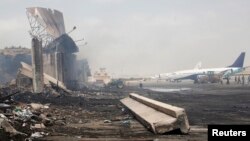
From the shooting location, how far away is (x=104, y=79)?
85.9 m

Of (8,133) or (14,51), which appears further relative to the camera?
(14,51)

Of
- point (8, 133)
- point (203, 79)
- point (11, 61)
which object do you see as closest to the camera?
point (8, 133)

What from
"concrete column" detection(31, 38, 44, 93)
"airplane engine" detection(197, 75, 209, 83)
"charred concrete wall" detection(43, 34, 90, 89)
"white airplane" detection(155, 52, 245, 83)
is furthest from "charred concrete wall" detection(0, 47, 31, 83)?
"airplane engine" detection(197, 75, 209, 83)

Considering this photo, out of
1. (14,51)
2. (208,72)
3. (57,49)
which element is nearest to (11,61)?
(14,51)

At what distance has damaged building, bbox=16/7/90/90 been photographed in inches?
1637

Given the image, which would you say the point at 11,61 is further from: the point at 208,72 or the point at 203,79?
the point at 208,72

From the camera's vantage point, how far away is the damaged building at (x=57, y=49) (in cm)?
4158

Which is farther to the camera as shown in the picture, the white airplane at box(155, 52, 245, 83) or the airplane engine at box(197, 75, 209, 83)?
the white airplane at box(155, 52, 245, 83)

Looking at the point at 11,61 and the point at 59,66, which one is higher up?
the point at 11,61

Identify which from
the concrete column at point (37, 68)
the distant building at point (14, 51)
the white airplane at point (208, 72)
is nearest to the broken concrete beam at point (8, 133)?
the concrete column at point (37, 68)

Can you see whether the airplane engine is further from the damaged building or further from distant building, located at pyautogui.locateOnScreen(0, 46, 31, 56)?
distant building, located at pyautogui.locateOnScreen(0, 46, 31, 56)

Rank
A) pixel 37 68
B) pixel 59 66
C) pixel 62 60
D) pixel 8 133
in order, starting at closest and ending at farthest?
1. pixel 8 133
2. pixel 37 68
3. pixel 59 66
4. pixel 62 60

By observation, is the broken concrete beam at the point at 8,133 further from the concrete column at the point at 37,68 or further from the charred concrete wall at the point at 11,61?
the charred concrete wall at the point at 11,61

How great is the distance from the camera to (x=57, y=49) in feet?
158
